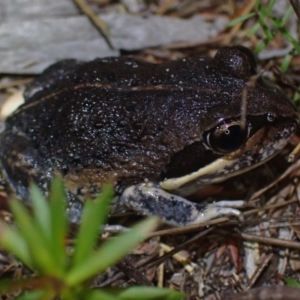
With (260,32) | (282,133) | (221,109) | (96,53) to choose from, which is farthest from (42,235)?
(260,32)

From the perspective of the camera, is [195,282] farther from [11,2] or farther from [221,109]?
[11,2]

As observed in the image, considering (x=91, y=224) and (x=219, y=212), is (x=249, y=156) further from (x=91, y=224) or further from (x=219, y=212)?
(x=91, y=224)

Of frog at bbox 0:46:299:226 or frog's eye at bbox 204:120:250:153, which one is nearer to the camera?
frog's eye at bbox 204:120:250:153

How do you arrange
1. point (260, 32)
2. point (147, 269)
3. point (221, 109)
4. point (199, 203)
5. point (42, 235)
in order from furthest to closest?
point (260, 32)
point (199, 203)
point (147, 269)
point (221, 109)
point (42, 235)

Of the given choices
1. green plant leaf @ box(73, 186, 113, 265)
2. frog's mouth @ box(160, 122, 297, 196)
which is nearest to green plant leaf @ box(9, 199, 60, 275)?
green plant leaf @ box(73, 186, 113, 265)

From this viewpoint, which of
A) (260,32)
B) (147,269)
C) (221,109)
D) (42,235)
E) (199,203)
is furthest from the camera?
(260,32)

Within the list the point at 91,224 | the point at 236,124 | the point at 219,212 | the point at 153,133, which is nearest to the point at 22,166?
the point at 153,133

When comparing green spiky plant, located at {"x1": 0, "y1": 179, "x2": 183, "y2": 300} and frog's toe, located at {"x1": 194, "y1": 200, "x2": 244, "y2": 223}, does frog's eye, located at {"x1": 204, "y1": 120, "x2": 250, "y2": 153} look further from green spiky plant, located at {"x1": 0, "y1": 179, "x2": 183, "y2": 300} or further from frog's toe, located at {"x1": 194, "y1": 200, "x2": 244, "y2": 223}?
green spiky plant, located at {"x1": 0, "y1": 179, "x2": 183, "y2": 300}
